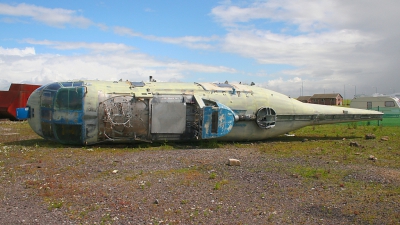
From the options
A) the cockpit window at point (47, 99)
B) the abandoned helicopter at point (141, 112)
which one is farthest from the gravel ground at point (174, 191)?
the cockpit window at point (47, 99)

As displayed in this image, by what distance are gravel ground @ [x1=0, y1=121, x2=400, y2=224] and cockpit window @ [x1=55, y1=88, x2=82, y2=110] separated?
2.19 metres

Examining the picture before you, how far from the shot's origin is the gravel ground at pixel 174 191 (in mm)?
6664

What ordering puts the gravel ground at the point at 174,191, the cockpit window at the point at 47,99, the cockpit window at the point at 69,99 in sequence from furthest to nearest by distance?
1. the cockpit window at the point at 47,99
2. the cockpit window at the point at 69,99
3. the gravel ground at the point at 174,191

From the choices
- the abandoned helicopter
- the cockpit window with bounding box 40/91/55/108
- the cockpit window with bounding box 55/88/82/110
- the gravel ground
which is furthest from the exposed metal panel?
the cockpit window with bounding box 40/91/55/108

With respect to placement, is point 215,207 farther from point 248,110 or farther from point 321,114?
Result: point 321,114

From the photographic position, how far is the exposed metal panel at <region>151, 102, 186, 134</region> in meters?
14.4

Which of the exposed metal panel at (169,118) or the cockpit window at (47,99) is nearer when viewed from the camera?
the cockpit window at (47,99)

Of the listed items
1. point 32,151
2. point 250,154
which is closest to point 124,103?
point 32,151

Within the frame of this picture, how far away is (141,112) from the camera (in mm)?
14320

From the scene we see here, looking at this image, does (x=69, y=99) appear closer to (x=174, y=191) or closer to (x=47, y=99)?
(x=47, y=99)

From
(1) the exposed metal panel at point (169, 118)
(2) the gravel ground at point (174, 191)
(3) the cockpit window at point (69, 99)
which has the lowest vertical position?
(2) the gravel ground at point (174, 191)

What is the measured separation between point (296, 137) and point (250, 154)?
659 cm

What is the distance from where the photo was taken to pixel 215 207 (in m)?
7.19

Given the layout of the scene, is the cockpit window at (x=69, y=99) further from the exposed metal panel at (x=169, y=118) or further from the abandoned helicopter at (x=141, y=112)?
the exposed metal panel at (x=169, y=118)
